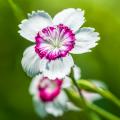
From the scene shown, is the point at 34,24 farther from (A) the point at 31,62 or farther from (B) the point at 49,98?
(B) the point at 49,98

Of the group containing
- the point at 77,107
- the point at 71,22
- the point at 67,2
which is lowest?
the point at 77,107

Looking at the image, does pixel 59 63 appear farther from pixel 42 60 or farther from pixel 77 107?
pixel 77 107

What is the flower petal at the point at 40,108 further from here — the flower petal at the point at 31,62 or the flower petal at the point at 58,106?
the flower petal at the point at 31,62

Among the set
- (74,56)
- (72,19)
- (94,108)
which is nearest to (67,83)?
(94,108)

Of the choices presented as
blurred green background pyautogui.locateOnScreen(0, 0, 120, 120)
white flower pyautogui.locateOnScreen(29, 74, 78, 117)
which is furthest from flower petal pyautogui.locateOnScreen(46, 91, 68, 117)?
blurred green background pyautogui.locateOnScreen(0, 0, 120, 120)

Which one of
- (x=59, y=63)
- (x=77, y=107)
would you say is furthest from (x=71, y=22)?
(x=77, y=107)

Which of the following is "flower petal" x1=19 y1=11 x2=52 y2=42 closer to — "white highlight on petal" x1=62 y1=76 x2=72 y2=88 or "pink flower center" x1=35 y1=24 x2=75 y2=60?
"pink flower center" x1=35 y1=24 x2=75 y2=60
